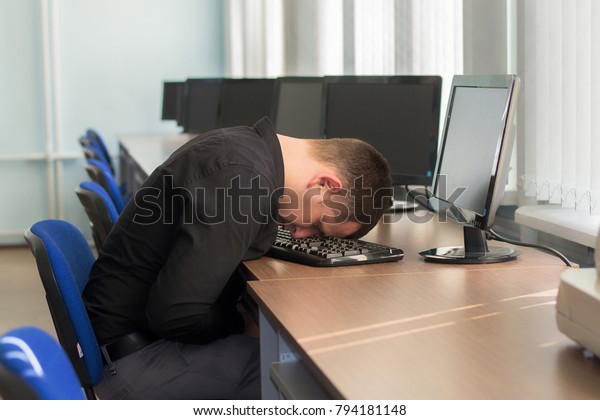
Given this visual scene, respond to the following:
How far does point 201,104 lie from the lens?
5402 mm

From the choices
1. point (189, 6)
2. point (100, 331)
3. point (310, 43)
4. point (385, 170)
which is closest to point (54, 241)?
point (100, 331)

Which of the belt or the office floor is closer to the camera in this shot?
the belt

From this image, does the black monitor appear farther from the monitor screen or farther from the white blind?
the white blind

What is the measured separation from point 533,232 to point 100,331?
137cm

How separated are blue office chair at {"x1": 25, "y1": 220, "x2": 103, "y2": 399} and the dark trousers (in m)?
0.06

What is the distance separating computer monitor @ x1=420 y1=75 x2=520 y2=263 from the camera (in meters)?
1.83

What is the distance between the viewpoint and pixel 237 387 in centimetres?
191

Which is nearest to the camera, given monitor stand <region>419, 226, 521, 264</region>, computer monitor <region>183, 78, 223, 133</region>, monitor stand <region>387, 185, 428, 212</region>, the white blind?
monitor stand <region>419, 226, 521, 264</region>

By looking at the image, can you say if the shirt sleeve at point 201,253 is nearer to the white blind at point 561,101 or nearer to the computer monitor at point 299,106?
the white blind at point 561,101

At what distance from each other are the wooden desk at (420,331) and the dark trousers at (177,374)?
0.33 ft

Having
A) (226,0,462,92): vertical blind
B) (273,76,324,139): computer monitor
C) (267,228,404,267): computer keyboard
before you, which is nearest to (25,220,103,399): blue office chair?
(267,228,404,267): computer keyboard

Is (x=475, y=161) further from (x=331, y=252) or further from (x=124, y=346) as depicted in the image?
(x=124, y=346)

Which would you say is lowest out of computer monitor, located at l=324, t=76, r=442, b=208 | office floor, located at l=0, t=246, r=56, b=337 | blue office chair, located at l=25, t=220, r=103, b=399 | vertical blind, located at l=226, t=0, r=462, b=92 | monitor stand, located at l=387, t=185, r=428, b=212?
office floor, located at l=0, t=246, r=56, b=337

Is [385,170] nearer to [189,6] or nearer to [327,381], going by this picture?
[327,381]
